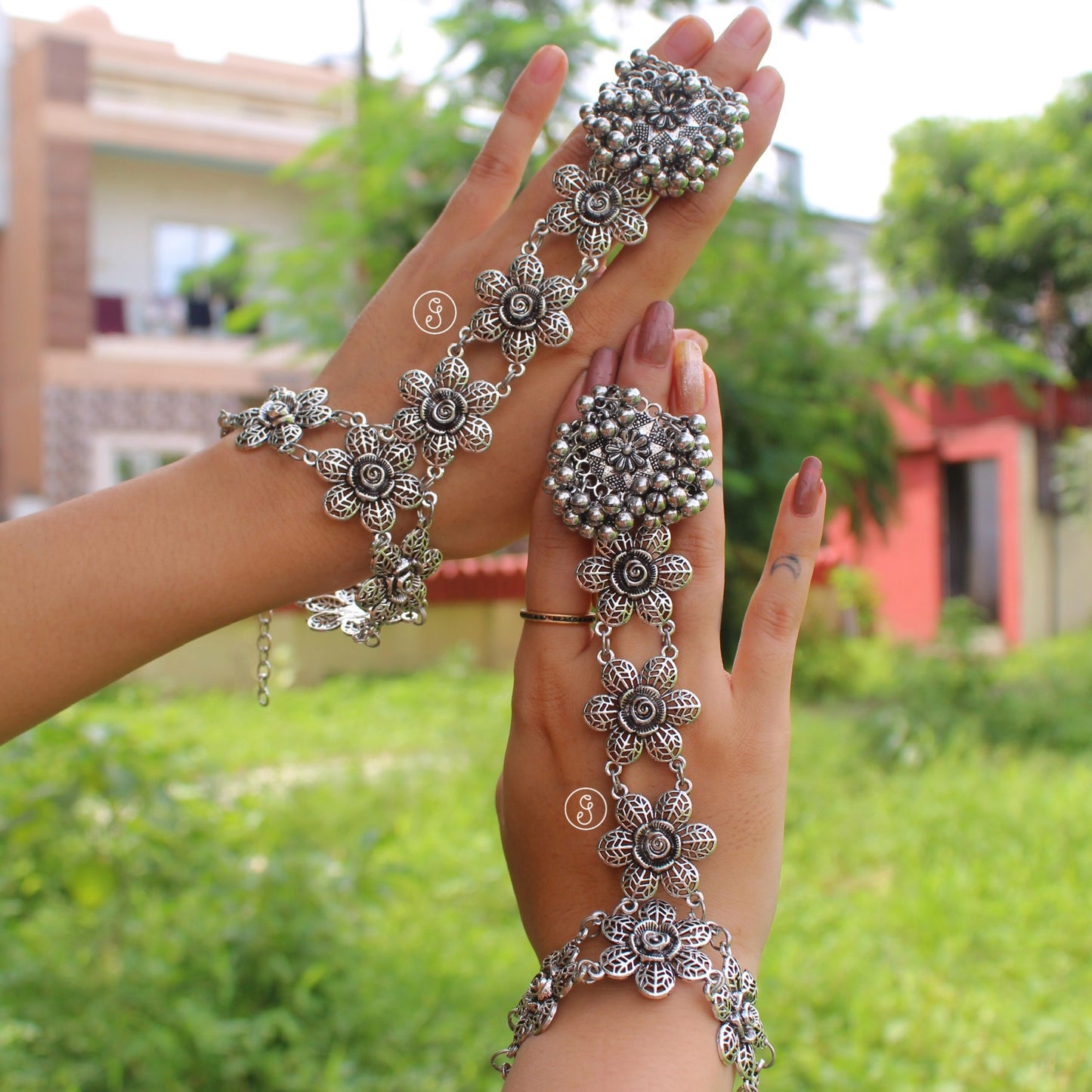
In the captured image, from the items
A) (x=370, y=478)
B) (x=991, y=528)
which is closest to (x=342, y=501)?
(x=370, y=478)

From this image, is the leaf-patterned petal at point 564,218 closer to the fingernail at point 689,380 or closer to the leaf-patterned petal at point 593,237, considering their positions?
the leaf-patterned petal at point 593,237

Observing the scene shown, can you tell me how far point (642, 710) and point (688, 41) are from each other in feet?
2.50

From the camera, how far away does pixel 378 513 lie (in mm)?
1138

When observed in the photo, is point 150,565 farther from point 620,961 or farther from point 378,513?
point 620,961

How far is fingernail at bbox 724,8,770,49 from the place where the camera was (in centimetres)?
120

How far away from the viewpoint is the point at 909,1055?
2.76 meters

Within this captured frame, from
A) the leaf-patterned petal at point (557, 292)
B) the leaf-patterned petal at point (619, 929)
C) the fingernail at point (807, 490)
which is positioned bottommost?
the leaf-patterned petal at point (619, 929)

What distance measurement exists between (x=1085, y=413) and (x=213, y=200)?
9.18 metres

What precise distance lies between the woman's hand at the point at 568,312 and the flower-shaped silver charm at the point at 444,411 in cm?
2

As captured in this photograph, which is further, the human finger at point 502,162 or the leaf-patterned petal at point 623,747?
the human finger at point 502,162

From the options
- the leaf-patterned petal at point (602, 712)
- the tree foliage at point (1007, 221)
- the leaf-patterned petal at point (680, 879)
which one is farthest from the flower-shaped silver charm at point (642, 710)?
the tree foliage at point (1007, 221)

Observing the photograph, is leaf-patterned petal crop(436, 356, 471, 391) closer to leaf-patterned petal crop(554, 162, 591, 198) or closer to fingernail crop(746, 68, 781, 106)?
leaf-patterned petal crop(554, 162, 591, 198)

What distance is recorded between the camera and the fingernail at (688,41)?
1209 mm

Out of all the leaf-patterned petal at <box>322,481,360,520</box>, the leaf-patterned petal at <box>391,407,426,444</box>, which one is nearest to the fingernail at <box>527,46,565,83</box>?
the leaf-patterned petal at <box>391,407,426,444</box>
